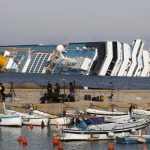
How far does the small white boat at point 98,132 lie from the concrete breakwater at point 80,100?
9.84 m

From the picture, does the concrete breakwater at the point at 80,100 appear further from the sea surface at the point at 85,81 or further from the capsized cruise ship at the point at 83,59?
the capsized cruise ship at the point at 83,59

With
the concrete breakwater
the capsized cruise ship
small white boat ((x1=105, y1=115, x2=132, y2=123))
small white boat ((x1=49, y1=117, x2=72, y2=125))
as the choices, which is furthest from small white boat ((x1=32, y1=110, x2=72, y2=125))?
the capsized cruise ship

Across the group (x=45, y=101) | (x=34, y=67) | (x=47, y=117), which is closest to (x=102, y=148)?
(x=47, y=117)

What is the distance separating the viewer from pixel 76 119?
35375mm

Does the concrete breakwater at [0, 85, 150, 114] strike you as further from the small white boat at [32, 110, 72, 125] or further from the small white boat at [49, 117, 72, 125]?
the small white boat at [49, 117, 72, 125]

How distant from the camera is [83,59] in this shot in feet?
488

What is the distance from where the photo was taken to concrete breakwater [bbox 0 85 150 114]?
42156mm

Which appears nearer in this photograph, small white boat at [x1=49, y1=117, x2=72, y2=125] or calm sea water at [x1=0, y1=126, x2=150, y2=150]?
calm sea water at [x1=0, y1=126, x2=150, y2=150]

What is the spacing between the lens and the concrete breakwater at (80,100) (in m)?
42.2

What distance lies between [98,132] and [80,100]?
51.7 ft

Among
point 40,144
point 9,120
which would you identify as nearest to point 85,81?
point 9,120

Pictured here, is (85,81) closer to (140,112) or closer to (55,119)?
(140,112)

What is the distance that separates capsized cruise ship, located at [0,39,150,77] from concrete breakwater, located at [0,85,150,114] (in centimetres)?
9451

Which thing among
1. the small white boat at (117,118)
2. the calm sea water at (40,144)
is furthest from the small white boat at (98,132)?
the small white boat at (117,118)
